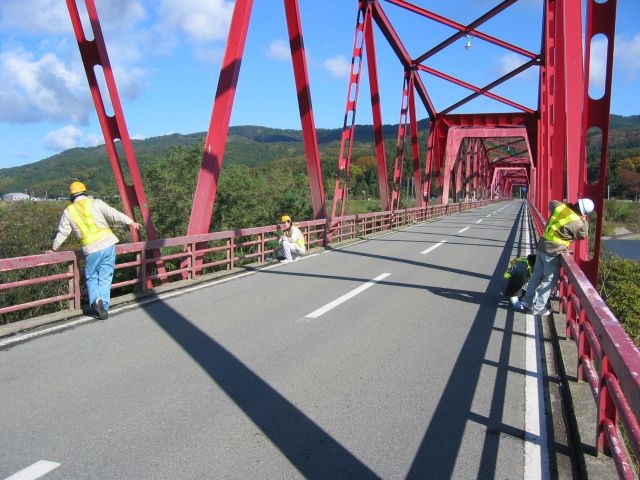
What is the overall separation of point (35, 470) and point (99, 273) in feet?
14.1

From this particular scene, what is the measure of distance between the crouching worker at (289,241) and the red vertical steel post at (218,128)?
Answer: 103 inches

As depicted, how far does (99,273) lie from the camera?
23.4 feet

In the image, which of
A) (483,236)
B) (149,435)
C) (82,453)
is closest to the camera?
(82,453)

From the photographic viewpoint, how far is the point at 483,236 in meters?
22.2

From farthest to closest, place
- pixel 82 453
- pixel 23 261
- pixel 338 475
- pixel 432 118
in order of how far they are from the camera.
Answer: pixel 432 118 → pixel 23 261 → pixel 82 453 → pixel 338 475

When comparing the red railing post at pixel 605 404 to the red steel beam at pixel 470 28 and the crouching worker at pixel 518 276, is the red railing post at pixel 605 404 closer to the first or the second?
the crouching worker at pixel 518 276

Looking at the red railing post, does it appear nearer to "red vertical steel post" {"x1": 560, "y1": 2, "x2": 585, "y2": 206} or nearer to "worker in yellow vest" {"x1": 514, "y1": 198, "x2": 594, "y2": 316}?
"worker in yellow vest" {"x1": 514, "y1": 198, "x2": 594, "y2": 316}

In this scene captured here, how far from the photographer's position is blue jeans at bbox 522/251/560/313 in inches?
292

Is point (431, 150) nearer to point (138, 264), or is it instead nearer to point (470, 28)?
point (470, 28)

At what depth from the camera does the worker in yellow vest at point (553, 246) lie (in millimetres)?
6969

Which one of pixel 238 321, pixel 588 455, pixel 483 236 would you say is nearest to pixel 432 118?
pixel 483 236

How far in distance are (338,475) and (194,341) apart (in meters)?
3.25

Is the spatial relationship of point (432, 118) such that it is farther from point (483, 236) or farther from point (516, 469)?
point (516, 469)

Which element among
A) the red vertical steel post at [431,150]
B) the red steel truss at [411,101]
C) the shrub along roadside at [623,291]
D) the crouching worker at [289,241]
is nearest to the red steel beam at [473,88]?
the red steel truss at [411,101]
